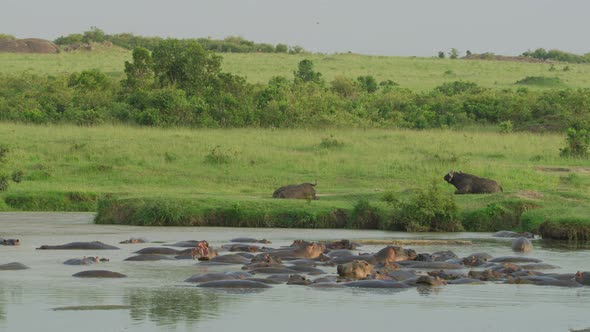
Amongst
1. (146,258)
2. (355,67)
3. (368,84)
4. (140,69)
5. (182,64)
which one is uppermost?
(182,64)

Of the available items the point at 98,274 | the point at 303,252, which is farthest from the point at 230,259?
the point at 98,274

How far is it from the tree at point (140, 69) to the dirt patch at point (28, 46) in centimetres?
3864

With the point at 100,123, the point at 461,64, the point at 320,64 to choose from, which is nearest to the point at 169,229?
the point at 100,123

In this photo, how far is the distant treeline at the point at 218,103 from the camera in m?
38.2

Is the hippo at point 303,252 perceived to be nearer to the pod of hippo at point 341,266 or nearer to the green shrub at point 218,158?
the pod of hippo at point 341,266

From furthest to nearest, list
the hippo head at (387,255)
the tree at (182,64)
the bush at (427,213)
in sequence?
1. the tree at (182,64)
2. the bush at (427,213)
3. the hippo head at (387,255)

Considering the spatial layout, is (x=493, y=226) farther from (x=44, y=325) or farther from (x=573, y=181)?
(x=44, y=325)

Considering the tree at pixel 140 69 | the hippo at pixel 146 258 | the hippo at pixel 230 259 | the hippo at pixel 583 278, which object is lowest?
the hippo at pixel 146 258

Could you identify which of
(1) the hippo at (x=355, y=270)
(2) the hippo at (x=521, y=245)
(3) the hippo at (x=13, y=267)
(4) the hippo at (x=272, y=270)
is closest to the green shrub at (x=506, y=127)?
(2) the hippo at (x=521, y=245)

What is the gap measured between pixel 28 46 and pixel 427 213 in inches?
2540

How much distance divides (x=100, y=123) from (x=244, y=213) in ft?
53.1

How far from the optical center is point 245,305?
12.8 metres

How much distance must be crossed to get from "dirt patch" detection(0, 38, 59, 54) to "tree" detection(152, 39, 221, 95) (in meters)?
39.9

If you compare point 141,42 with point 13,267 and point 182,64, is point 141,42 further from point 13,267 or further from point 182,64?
point 13,267
